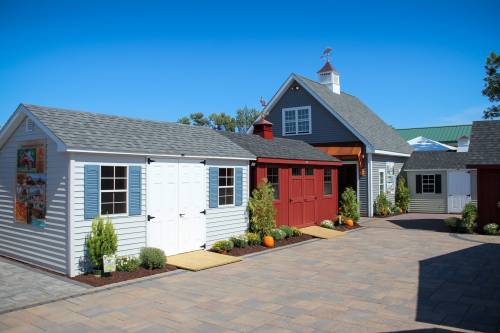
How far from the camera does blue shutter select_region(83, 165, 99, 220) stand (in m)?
9.95

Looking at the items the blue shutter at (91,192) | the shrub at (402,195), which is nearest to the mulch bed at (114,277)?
the blue shutter at (91,192)

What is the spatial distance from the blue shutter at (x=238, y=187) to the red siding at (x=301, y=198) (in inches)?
36.8

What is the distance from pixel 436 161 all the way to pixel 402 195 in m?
2.90

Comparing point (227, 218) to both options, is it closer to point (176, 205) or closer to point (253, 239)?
point (253, 239)

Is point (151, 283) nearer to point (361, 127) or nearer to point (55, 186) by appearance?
point (55, 186)

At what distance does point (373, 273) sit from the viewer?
34.5ft

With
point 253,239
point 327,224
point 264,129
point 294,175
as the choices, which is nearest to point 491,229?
point 327,224

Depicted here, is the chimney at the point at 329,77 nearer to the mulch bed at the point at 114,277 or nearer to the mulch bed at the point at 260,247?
the mulch bed at the point at 260,247

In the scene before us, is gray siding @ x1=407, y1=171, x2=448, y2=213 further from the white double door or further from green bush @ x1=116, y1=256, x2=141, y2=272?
green bush @ x1=116, y1=256, x2=141, y2=272

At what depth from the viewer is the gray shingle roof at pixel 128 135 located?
33.9 ft

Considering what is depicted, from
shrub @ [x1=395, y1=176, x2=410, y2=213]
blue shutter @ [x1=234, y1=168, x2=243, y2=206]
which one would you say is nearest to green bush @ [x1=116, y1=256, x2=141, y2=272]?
blue shutter @ [x1=234, y1=168, x2=243, y2=206]

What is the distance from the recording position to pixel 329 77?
27969 millimetres

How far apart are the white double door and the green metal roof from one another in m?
40.0

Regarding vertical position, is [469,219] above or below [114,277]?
above
